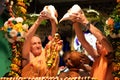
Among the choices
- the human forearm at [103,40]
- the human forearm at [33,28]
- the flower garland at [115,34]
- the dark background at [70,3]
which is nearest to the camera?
the flower garland at [115,34]

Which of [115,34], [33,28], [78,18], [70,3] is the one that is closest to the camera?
[115,34]

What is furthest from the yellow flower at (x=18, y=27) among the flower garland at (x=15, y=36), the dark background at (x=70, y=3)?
the dark background at (x=70, y=3)

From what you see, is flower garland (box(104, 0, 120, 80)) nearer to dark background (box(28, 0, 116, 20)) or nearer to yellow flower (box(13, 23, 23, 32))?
yellow flower (box(13, 23, 23, 32))

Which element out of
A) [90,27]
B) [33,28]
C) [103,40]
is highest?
[33,28]

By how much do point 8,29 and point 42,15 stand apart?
0.33 meters

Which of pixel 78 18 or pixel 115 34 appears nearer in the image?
pixel 115 34

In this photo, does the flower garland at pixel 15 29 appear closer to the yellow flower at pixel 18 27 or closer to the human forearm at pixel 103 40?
the yellow flower at pixel 18 27

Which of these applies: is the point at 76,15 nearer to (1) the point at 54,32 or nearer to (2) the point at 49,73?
(1) the point at 54,32

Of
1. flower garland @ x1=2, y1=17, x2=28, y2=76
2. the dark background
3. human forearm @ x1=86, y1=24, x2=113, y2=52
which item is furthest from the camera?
the dark background

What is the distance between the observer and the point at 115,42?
8.31 feet

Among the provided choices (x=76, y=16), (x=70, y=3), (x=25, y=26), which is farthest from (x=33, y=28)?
(x=70, y=3)

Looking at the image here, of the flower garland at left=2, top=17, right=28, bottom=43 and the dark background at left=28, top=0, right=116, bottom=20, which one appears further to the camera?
the dark background at left=28, top=0, right=116, bottom=20

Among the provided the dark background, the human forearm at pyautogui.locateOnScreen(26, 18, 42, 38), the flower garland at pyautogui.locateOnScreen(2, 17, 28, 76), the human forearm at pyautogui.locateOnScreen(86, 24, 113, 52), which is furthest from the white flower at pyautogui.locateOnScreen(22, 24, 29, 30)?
the dark background

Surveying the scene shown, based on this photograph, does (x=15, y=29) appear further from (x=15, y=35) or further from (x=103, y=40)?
(x=103, y=40)
